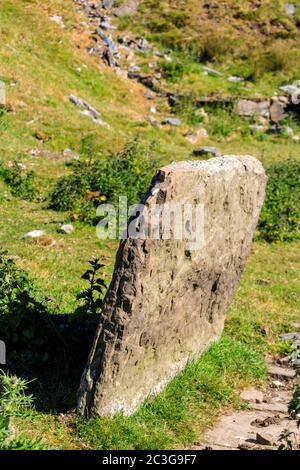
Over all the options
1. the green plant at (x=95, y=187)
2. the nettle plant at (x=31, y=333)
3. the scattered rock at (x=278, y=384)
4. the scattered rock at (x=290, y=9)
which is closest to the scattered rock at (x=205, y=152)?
the green plant at (x=95, y=187)

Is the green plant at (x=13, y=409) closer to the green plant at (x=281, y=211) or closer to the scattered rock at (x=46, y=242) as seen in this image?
the scattered rock at (x=46, y=242)

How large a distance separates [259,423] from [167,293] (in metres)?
1.39

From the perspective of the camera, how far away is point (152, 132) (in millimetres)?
18484

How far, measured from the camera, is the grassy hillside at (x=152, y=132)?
5.94 meters

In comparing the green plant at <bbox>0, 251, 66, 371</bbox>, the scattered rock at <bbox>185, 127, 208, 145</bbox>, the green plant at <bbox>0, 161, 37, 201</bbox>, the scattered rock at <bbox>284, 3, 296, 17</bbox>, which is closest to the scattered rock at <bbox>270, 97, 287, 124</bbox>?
the scattered rock at <bbox>185, 127, 208, 145</bbox>

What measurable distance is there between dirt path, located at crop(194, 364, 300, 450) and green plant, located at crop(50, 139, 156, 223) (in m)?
5.54

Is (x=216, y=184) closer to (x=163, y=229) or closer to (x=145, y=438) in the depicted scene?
(x=163, y=229)

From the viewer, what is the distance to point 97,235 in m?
11.2

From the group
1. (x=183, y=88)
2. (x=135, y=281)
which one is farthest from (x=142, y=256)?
(x=183, y=88)

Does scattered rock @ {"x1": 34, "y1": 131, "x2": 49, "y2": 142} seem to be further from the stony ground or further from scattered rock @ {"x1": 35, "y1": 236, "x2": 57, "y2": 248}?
the stony ground

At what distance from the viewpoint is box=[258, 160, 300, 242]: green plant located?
12391mm

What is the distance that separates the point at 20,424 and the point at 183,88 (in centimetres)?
1884

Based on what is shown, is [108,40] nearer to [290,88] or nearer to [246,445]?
[290,88]

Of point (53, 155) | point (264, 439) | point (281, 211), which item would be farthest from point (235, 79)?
point (264, 439)
